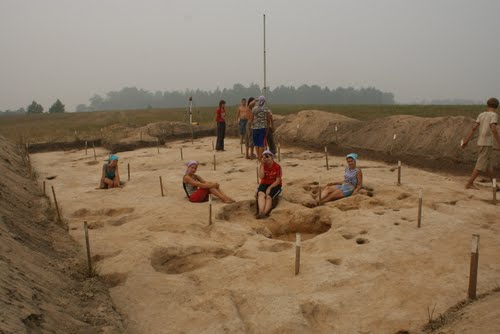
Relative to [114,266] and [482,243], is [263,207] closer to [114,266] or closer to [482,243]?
[114,266]

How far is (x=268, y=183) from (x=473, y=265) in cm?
380

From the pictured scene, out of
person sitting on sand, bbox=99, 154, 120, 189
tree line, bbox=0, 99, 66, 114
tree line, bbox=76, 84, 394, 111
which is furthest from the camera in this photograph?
tree line, bbox=76, 84, 394, 111

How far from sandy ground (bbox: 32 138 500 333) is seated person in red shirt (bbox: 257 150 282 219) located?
22 centimetres

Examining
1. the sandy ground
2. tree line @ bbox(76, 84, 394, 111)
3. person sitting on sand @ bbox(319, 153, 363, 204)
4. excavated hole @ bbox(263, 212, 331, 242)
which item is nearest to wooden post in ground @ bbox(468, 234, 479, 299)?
the sandy ground

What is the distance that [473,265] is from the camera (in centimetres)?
385

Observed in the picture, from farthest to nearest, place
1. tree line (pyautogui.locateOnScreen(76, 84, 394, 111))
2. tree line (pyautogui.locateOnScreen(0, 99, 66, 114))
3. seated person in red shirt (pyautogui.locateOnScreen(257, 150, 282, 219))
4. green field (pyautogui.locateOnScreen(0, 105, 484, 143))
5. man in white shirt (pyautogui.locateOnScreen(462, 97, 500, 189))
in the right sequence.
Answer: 1. tree line (pyautogui.locateOnScreen(76, 84, 394, 111))
2. tree line (pyautogui.locateOnScreen(0, 99, 66, 114))
3. green field (pyautogui.locateOnScreen(0, 105, 484, 143))
4. man in white shirt (pyautogui.locateOnScreen(462, 97, 500, 189))
5. seated person in red shirt (pyautogui.locateOnScreen(257, 150, 282, 219))

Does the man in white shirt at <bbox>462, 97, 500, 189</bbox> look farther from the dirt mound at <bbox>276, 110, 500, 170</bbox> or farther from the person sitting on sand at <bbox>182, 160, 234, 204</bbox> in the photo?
the person sitting on sand at <bbox>182, 160, 234, 204</bbox>

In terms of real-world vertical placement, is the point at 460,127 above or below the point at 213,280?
above

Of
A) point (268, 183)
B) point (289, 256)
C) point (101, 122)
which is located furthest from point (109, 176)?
point (101, 122)

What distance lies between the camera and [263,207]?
6.91m

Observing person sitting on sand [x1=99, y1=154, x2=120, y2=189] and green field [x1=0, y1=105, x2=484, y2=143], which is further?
green field [x1=0, y1=105, x2=484, y2=143]

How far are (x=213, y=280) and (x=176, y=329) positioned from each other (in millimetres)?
889

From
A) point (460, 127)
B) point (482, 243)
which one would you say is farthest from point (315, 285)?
point (460, 127)

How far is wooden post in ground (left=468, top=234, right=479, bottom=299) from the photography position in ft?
12.5
